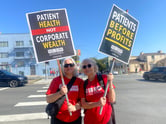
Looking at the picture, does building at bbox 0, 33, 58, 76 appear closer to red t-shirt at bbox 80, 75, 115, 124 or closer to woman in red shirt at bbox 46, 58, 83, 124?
woman in red shirt at bbox 46, 58, 83, 124

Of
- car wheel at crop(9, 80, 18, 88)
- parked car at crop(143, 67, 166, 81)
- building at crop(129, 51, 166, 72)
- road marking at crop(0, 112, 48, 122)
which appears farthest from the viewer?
building at crop(129, 51, 166, 72)

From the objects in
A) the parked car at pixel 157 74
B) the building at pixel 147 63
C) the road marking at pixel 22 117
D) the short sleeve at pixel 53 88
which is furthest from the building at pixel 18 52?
the short sleeve at pixel 53 88

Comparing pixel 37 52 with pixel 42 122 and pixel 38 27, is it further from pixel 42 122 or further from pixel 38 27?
pixel 42 122

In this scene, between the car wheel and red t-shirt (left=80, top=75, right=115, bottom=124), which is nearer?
red t-shirt (left=80, top=75, right=115, bottom=124)

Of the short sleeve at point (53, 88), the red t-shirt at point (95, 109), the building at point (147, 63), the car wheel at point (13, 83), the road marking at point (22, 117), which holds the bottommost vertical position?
the road marking at point (22, 117)

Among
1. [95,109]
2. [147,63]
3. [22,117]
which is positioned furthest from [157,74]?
[147,63]

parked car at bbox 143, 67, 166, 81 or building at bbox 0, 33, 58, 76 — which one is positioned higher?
building at bbox 0, 33, 58, 76

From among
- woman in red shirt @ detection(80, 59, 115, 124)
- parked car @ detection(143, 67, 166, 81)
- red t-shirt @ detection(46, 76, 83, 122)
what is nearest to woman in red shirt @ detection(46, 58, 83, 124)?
red t-shirt @ detection(46, 76, 83, 122)

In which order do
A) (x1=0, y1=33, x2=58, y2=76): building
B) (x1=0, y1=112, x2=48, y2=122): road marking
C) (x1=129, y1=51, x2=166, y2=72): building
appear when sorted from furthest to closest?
(x1=129, y1=51, x2=166, y2=72): building < (x1=0, y1=33, x2=58, y2=76): building < (x1=0, y1=112, x2=48, y2=122): road marking

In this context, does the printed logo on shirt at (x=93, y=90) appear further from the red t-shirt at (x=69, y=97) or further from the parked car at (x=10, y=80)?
the parked car at (x=10, y=80)

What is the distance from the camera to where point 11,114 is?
4832 mm

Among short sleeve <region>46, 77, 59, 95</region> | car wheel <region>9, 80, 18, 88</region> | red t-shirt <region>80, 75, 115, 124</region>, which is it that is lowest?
car wheel <region>9, 80, 18, 88</region>

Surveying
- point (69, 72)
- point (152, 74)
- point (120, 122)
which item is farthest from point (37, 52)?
point (152, 74)

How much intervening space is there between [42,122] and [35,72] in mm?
36015
